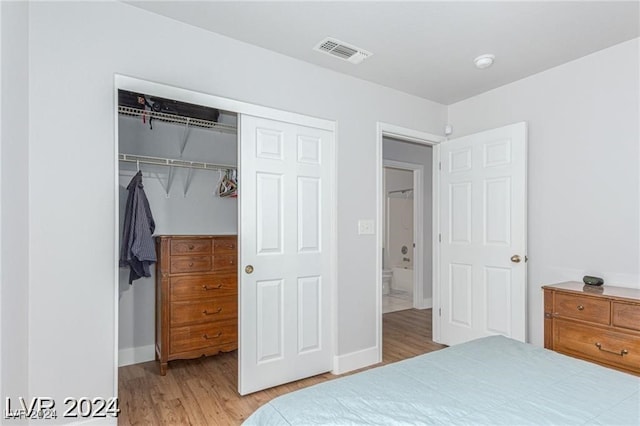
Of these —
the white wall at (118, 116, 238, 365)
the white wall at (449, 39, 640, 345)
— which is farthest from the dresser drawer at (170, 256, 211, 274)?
the white wall at (449, 39, 640, 345)

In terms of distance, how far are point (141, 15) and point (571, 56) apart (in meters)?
3.03

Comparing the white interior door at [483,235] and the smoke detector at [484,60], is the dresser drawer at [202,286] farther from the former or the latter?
the smoke detector at [484,60]

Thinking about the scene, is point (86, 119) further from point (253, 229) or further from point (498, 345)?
point (498, 345)

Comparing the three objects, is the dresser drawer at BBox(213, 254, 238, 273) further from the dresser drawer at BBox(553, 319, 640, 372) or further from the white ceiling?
the dresser drawer at BBox(553, 319, 640, 372)

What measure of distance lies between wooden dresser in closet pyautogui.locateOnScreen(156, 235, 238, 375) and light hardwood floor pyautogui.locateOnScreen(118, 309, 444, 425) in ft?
0.47

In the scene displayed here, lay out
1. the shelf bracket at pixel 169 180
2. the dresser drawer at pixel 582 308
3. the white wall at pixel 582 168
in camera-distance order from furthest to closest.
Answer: the shelf bracket at pixel 169 180 → the white wall at pixel 582 168 → the dresser drawer at pixel 582 308

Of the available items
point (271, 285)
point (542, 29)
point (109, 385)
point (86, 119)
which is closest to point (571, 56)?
point (542, 29)

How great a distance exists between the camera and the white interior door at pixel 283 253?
8.39ft

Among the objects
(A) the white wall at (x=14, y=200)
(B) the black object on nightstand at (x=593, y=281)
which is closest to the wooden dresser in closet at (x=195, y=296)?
(A) the white wall at (x=14, y=200)

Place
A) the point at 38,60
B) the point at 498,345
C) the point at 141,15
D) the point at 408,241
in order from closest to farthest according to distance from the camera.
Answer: the point at 498,345
the point at 38,60
the point at 141,15
the point at 408,241

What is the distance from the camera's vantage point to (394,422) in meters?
1.06

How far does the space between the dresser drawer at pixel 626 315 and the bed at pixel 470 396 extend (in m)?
0.96

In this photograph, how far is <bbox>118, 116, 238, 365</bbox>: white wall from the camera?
3102 mm

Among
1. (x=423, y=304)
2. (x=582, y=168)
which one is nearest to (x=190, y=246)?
(x=582, y=168)
